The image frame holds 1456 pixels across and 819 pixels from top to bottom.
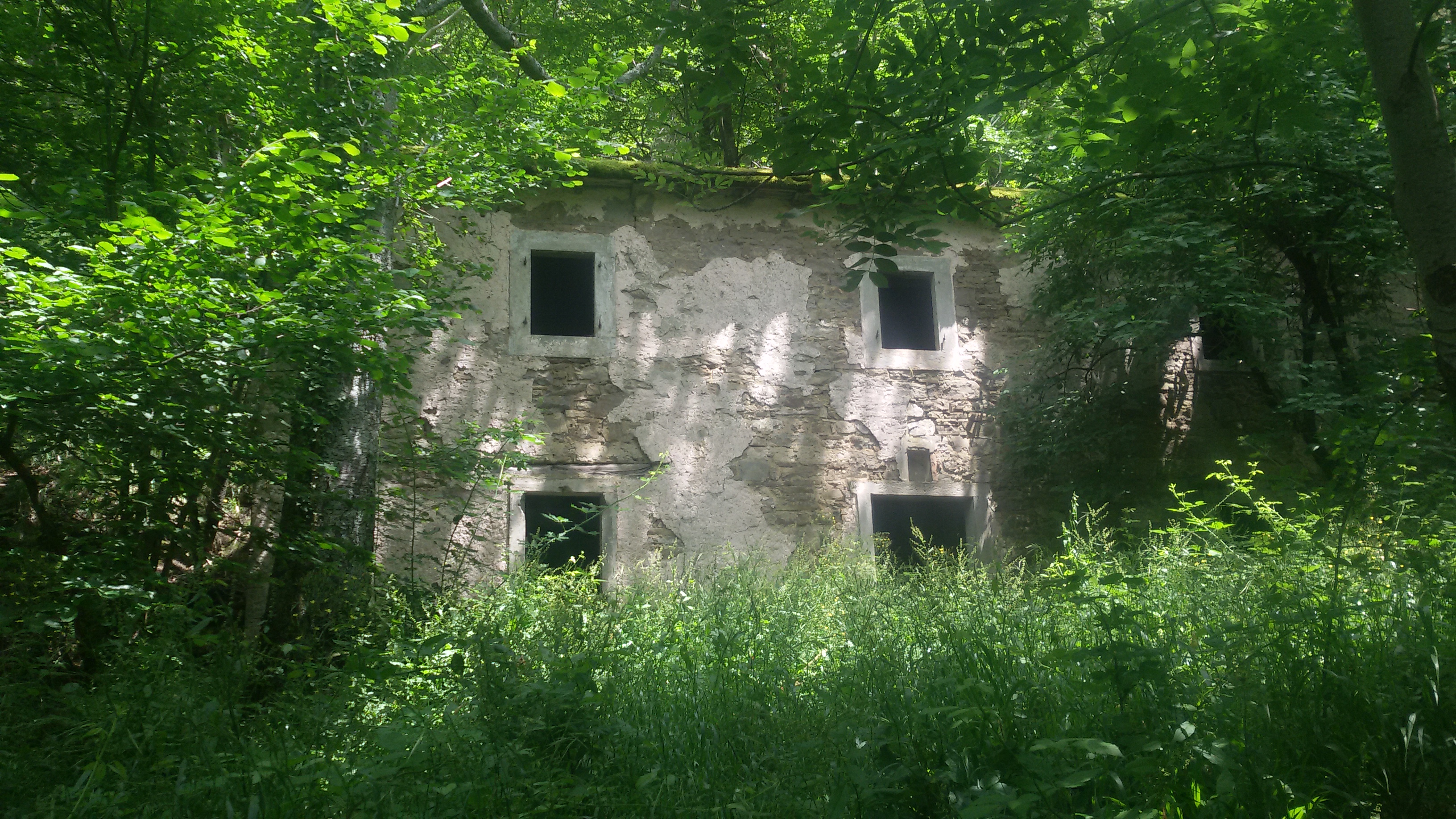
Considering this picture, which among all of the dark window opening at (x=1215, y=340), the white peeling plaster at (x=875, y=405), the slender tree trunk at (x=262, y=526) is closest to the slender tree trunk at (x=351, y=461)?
the slender tree trunk at (x=262, y=526)

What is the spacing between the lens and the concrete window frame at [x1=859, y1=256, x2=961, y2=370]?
869 cm

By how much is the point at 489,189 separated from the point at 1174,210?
5.76 meters

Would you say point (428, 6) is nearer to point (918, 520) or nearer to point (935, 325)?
point (935, 325)

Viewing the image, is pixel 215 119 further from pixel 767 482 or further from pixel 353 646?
pixel 767 482

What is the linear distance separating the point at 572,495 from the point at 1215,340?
6566mm

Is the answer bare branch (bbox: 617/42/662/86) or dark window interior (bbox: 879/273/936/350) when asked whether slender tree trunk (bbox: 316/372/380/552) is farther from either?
bare branch (bbox: 617/42/662/86)

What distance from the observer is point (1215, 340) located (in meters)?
9.20

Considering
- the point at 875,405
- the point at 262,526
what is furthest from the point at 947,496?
the point at 262,526

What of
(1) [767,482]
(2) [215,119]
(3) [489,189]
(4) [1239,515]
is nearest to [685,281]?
(1) [767,482]

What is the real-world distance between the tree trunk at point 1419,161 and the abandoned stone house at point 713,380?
5.55 meters

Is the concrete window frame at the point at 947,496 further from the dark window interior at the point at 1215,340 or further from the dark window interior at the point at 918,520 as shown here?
the dark window interior at the point at 1215,340

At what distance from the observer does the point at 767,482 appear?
8.20 metres

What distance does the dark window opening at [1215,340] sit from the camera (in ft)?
28.1

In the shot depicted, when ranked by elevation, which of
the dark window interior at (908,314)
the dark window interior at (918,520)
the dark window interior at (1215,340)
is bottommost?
the dark window interior at (918,520)
